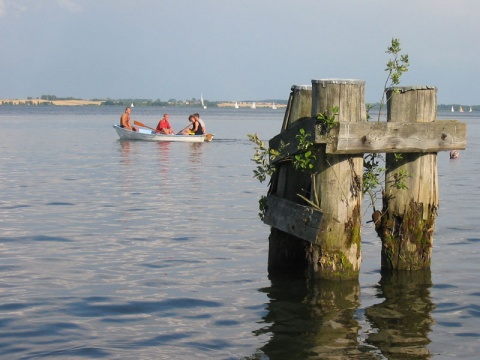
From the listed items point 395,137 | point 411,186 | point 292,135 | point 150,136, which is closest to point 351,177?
point 395,137

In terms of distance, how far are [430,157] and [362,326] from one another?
2.15m

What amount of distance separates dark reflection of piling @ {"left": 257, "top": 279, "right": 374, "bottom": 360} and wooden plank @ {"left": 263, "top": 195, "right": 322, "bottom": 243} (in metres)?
0.62

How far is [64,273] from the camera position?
10594 millimetres

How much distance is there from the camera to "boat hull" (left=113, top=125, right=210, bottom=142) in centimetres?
4119

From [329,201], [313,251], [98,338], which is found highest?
[329,201]

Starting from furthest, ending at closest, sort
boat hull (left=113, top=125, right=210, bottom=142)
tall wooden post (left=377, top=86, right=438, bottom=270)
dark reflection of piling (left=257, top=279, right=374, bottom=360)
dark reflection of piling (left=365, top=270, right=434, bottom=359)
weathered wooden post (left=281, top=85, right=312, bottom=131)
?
boat hull (left=113, top=125, right=210, bottom=142) → weathered wooden post (left=281, top=85, right=312, bottom=131) → tall wooden post (left=377, top=86, right=438, bottom=270) → dark reflection of piling (left=365, top=270, right=434, bottom=359) → dark reflection of piling (left=257, top=279, right=374, bottom=360)

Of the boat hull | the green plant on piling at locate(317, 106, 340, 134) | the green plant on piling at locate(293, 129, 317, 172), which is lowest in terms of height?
the boat hull

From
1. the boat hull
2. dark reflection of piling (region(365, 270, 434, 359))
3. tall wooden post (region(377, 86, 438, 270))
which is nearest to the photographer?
dark reflection of piling (region(365, 270, 434, 359))

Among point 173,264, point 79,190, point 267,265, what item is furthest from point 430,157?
point 79,190

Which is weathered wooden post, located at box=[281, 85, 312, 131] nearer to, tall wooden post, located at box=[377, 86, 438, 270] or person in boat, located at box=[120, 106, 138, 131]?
tall wooden post, located at box=[377, 86, 438, 270]

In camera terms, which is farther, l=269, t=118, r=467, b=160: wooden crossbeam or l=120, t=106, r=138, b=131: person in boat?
l=120, t=106, r=138, b=131: person in boat

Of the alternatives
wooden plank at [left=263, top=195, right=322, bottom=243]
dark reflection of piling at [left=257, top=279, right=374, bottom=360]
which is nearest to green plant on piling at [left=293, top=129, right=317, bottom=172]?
wooden plank at [left=263, top=195, right=322, bottom=243]

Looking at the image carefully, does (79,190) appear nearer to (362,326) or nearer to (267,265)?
(267,265)

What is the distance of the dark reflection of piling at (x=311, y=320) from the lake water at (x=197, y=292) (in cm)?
1
